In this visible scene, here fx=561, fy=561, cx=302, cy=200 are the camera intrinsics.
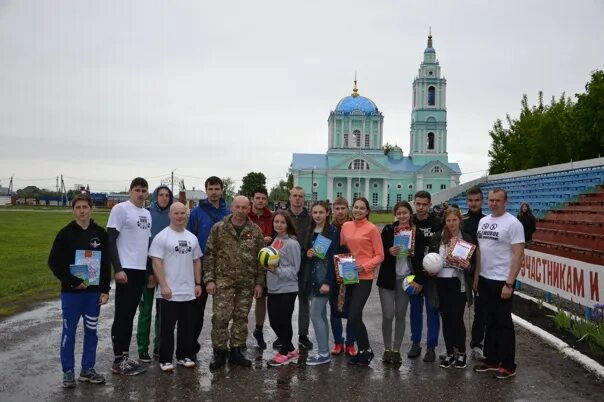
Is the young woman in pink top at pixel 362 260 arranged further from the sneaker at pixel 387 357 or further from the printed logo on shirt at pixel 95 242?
the printed logo on shirt at pixel 95 242

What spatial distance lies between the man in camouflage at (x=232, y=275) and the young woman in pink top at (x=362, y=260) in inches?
45.7

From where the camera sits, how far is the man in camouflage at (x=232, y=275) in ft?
20.5

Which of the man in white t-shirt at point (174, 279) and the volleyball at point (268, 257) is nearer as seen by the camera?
the man in white t-shirt at point (174, 279)

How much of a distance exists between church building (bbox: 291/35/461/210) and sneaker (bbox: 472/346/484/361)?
8124 cm

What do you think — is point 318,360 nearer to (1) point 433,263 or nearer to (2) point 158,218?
(1) point 433,263

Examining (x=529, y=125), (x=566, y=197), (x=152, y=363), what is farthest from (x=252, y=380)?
(x=529, y=125)

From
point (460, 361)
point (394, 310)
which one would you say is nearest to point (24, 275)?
point (394, 310)

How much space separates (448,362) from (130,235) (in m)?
3.82

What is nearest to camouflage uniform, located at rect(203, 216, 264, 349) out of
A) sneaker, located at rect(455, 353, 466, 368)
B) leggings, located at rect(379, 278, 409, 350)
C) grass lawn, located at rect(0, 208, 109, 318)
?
leggings, located at rect(379, 278, 409, 350)

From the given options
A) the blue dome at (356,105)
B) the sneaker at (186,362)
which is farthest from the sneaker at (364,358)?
the blue dome at (356,105)

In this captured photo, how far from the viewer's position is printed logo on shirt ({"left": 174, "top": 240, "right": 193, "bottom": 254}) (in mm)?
6066

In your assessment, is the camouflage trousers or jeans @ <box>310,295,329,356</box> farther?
jeans @ <box>310,295,329,356</box>

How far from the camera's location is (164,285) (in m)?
5.97

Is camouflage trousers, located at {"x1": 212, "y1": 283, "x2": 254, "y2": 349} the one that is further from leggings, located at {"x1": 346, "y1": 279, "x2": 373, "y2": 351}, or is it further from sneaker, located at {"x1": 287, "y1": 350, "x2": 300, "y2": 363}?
leggings, located at {"x1": 346, "y1": 279, "x2": 373, "y2": 351}
